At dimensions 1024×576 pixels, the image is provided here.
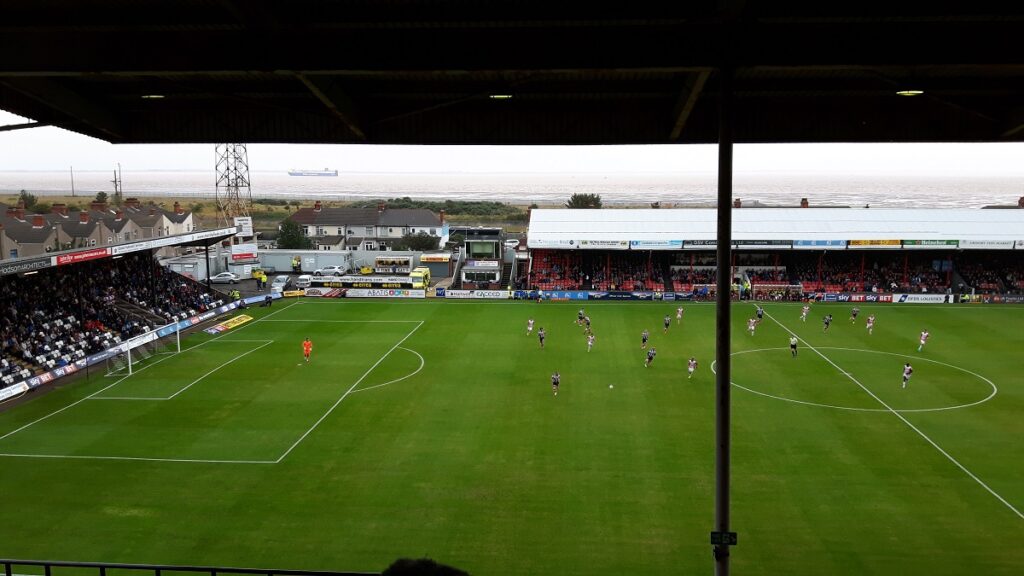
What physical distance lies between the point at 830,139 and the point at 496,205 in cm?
15908

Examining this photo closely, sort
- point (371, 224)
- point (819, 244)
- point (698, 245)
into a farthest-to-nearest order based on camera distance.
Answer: point (371, 224) < point (698, 245) < point (819, 244)

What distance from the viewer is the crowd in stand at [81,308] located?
1289 inches

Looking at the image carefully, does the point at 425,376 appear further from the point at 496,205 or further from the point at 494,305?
the point at 496,205

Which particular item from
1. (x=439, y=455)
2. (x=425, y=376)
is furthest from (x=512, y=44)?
(x=425, y=376)

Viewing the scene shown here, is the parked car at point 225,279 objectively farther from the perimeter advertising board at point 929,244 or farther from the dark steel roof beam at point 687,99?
the dark steel roof beam at point 687,99

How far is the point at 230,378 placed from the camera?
31.8 m


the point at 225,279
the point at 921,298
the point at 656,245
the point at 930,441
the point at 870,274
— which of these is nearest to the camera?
the point at 930,441

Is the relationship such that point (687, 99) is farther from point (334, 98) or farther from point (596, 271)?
point (596, 271)

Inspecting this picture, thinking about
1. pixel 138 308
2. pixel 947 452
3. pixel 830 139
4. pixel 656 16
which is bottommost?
pixel 947 452

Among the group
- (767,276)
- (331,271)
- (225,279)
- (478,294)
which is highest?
(331,271)

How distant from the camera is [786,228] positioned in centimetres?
5744

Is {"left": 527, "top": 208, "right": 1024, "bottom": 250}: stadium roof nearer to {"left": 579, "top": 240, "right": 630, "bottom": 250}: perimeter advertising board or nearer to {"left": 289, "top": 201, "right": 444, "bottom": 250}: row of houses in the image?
{"left": 579, "top": 240, "right": 630, "bottom": 250}: perimeter advertising board

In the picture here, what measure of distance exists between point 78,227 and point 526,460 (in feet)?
168

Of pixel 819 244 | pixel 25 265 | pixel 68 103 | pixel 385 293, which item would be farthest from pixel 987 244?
pixel 25 265
